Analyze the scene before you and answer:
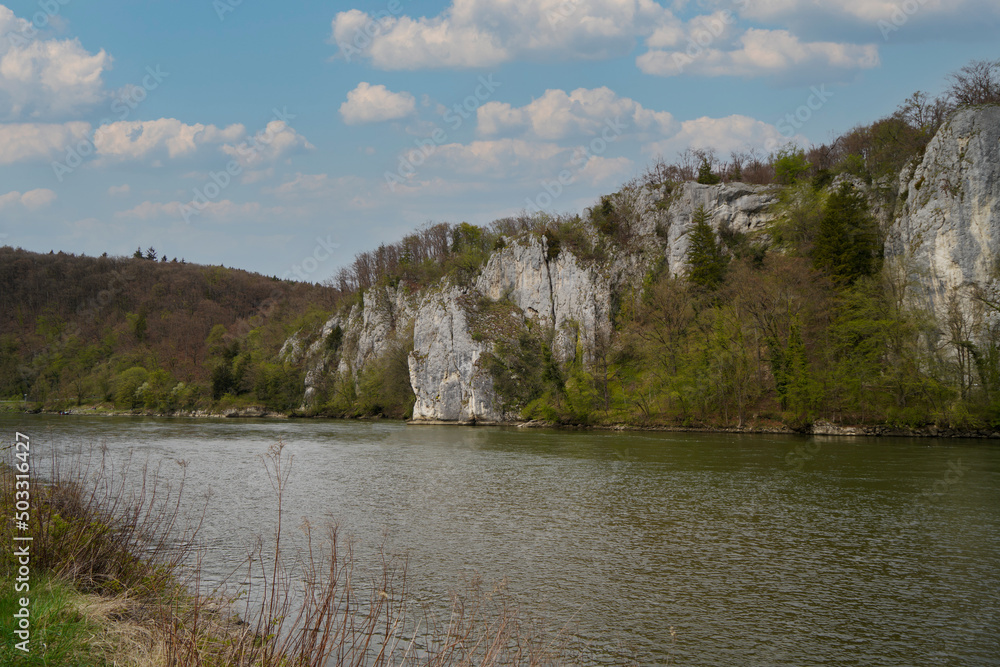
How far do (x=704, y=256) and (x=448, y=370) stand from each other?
30471mm

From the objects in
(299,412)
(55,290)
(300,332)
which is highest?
(55,290)

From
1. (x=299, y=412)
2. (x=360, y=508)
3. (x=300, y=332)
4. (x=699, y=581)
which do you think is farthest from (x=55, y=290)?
(x=699, y=581)

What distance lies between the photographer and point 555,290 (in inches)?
2844

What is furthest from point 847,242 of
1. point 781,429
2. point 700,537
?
point 700,537

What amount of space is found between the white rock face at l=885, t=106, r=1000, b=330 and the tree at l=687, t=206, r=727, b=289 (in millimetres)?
16117

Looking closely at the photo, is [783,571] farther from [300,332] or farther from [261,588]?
[300,332]

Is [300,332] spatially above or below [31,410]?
above

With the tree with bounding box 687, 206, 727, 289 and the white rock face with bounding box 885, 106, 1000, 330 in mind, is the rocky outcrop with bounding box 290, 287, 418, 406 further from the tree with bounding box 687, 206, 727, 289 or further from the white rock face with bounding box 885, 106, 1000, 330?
the white rock face with bounding box 885, 106, 1000, 330

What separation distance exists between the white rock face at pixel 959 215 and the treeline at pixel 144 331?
7512cm

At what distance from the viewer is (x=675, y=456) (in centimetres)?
3144

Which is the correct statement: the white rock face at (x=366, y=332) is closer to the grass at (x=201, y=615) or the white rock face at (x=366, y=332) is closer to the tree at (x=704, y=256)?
the tree at (x=704, y=256)

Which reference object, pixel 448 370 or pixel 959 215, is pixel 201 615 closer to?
pixel 959 215

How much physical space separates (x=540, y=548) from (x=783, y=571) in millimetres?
5354

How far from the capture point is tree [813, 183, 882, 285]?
46.9 m
